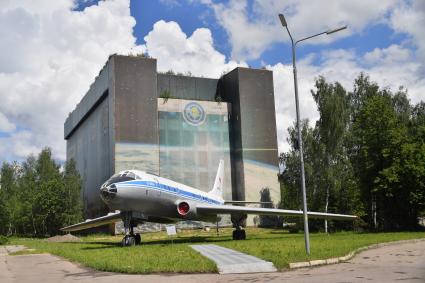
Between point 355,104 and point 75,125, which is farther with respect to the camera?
point 75,125

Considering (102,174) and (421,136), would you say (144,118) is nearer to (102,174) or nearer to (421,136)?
(102,174)

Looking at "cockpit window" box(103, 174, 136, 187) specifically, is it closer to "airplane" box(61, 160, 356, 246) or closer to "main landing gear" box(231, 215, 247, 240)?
"airplane" box(61, 160, 356, 246)

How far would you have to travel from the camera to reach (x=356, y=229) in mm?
40562

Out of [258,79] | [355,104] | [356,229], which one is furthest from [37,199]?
[355,104]

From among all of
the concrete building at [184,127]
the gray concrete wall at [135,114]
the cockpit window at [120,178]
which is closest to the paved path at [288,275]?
the cockpit window at [120,178]

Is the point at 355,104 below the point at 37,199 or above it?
above

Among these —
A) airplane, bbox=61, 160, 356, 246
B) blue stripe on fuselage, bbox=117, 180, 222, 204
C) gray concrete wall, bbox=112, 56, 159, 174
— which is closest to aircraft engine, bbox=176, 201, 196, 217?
airplane, bbox=61, 160, 356, 246

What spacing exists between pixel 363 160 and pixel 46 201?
119ft

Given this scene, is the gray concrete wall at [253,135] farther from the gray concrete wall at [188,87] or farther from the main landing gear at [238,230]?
the main landing gear at [238,230]

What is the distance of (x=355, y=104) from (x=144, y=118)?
25.1 meters

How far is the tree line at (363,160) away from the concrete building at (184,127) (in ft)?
15.3

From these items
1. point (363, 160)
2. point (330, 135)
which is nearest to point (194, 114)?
point (330, 135)

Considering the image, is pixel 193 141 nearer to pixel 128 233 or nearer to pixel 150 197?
pixel 150 197

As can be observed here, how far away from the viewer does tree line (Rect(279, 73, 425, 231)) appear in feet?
113
